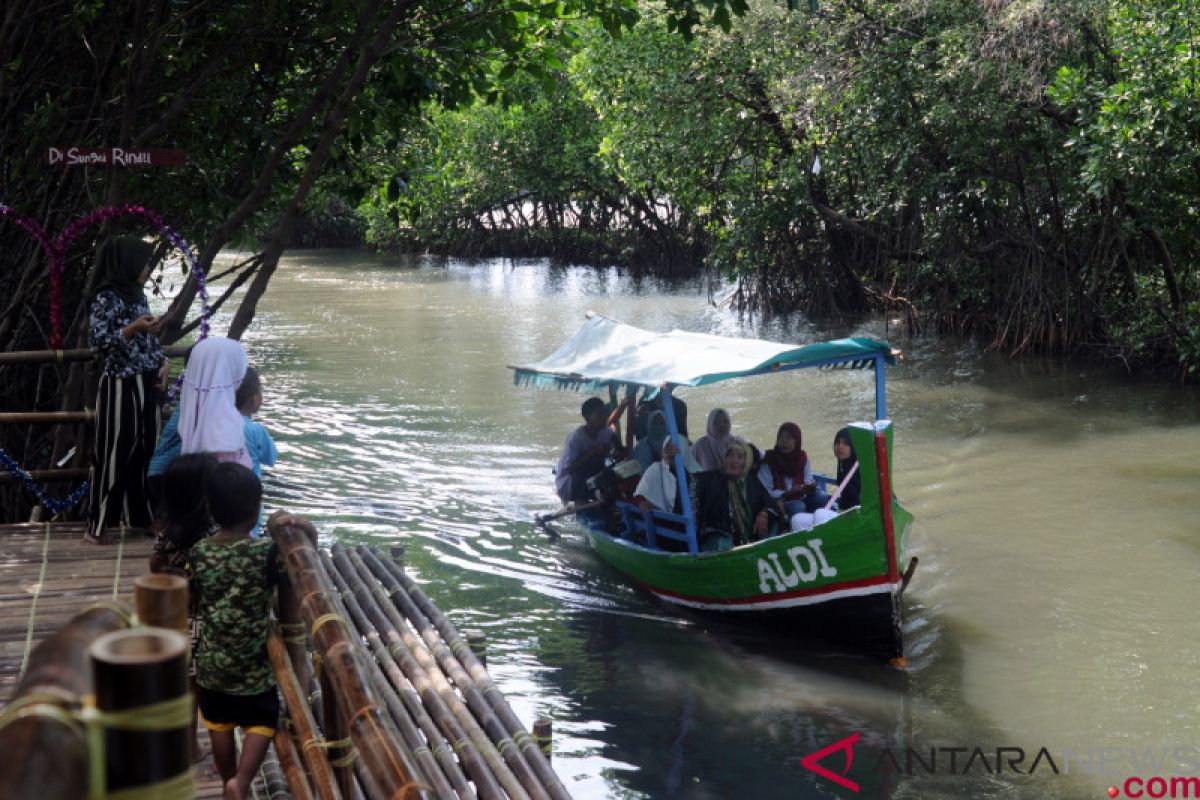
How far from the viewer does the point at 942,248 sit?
18.5 m

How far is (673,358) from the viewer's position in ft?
28.5

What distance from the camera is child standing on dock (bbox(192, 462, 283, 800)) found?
3508mm

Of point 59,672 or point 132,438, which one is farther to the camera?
point 132,438

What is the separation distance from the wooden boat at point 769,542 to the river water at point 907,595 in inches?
9.9

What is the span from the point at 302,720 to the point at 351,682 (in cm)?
94

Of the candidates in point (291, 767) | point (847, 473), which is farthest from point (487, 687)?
point (847, 473)

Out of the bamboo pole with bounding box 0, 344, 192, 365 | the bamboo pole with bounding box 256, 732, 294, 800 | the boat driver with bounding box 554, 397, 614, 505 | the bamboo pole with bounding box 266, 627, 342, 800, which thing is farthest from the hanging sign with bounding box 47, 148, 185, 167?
the boat driver with bounding box 554, 397, 614, 505

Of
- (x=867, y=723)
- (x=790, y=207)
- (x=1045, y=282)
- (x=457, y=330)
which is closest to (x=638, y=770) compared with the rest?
(x=867, y=723)

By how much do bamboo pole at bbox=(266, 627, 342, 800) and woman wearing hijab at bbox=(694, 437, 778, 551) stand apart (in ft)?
15.9

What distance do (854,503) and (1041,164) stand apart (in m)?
10.5

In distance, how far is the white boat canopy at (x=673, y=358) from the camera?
8.13m

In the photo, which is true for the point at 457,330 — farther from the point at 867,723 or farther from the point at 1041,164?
the point at 867,723

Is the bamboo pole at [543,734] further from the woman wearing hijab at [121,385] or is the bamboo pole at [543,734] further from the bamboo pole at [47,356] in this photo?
the bamboo pole at [47,356]

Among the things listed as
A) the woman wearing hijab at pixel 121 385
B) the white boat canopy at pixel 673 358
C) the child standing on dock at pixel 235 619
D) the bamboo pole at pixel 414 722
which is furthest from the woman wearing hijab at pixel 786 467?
the child standing on dock at pixel 235 619
